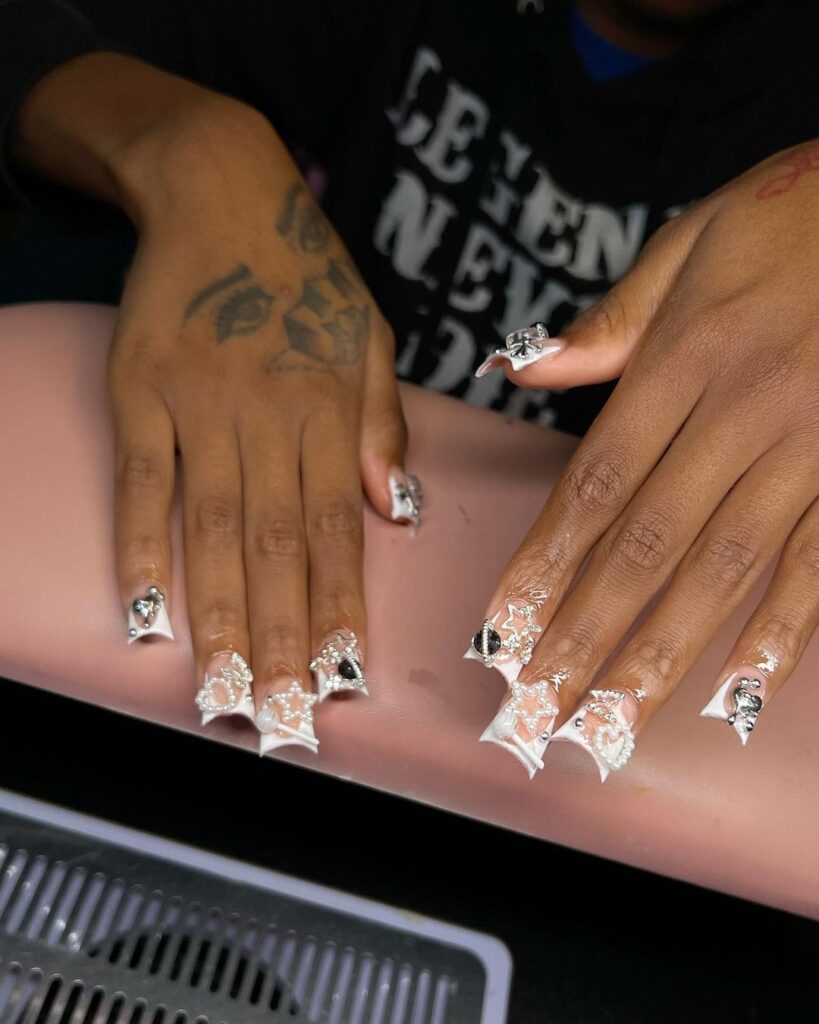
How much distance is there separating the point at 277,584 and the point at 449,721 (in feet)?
→ 0.42

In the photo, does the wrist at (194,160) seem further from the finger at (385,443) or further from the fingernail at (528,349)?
the fingernail at (528,349)

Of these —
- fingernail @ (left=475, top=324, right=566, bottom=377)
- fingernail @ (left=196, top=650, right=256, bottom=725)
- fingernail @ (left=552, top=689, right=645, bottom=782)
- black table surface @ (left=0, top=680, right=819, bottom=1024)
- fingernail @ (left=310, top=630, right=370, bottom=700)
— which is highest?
fingernail @ (left=475, top=324, right=566, bottom=377)

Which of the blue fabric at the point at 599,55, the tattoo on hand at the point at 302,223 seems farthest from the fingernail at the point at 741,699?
the blue fabric at the point at 599,55

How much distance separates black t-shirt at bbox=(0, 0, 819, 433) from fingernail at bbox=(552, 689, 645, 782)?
0.44 meters

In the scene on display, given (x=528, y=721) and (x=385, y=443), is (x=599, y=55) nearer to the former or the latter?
(x=385, y=443)

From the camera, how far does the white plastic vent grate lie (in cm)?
41

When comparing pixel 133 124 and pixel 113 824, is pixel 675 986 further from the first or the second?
pixel 133 124

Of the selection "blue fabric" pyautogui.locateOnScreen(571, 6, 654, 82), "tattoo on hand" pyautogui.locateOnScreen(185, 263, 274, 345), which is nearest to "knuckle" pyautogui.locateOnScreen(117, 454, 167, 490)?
"tattoo on hand" pyautogui.locateOnScreen(185, 263, 274, 345)

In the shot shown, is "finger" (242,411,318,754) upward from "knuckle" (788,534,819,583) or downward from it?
downward

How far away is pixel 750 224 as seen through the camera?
1.76 ft

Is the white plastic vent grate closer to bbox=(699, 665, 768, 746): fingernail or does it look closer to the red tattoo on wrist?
bbox=(699, 665, 768, 746): fingernail

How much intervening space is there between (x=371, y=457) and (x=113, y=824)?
268 millimetres

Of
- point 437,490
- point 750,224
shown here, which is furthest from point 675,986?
point 750,224

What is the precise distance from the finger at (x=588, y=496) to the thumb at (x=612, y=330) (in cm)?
1
